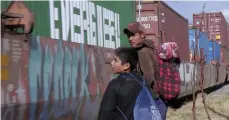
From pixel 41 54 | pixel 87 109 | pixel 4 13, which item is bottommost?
pixel 87 109

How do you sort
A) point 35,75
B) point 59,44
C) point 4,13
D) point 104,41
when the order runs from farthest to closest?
point 104,41, point 59,44, point 35,75, point 4,13

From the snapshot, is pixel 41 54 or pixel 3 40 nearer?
pixel 3 40

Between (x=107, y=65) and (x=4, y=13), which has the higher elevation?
(x=4, y=13)

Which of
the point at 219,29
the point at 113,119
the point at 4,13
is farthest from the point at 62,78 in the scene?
the point at 219,29

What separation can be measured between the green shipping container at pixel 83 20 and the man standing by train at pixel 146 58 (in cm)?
120

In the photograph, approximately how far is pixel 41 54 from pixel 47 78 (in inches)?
10.3

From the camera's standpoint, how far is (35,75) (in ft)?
11.7

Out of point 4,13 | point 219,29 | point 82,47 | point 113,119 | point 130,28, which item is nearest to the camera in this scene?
point 113,119

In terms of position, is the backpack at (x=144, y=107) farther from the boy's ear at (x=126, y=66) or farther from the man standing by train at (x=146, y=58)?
the man standing by train at (x=146, y=58)

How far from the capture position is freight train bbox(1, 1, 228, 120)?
10.2 ft

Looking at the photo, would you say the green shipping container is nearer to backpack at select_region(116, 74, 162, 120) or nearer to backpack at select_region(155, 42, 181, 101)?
backpack at select_region(155, 42, 181, 101)

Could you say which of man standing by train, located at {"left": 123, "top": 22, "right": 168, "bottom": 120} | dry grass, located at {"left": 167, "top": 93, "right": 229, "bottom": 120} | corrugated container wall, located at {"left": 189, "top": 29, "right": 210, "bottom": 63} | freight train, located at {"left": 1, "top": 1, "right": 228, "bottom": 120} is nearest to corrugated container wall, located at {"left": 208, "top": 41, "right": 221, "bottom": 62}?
corrugated container wall, located at {"left": 189, "top": 29, "right": 210, "bottom": 63}

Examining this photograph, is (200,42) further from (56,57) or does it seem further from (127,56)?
(127,56)

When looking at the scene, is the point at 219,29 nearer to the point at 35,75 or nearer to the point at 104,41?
the point at 104,41
